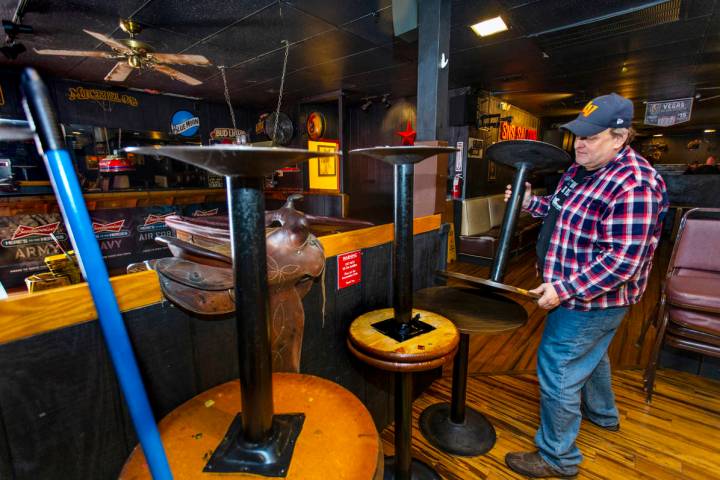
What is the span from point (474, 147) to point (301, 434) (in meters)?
6.68

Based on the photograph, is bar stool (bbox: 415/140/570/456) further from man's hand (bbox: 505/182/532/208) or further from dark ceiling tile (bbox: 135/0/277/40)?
dark ceiling tile (bbox: 135/0/277/40)

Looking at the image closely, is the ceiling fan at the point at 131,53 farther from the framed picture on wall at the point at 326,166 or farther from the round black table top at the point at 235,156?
the framed picture on wall at the point at 326,166

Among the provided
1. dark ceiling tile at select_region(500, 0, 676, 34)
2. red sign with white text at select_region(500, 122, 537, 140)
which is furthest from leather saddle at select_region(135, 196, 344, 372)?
red sign with white text at select_region(500, 122, 537, 140)

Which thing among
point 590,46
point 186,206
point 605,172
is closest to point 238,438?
point 605,172

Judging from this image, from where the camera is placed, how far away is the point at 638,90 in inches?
255

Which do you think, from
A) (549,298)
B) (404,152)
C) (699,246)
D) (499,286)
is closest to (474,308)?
(499,286)

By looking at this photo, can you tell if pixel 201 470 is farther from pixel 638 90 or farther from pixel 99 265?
pixel 638 90

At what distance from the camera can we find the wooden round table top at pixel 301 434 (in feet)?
2.46

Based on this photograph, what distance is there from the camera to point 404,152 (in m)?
1.10

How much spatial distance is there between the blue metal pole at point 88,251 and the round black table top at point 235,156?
0.40ft

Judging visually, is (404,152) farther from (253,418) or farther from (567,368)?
(567,368)

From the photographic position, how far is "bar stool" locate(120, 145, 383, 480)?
67cm

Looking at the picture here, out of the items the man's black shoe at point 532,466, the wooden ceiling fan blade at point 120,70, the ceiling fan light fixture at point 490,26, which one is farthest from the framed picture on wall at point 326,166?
the man's black shoe at point 532,466

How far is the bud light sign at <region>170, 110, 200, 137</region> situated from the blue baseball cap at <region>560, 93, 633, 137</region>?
8323 mm
